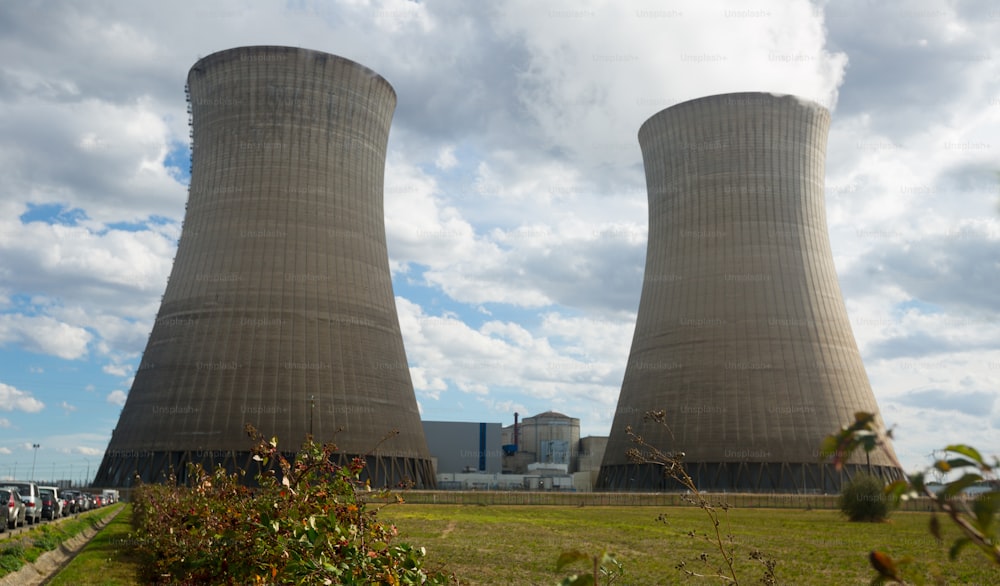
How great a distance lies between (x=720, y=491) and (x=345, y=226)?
19.7m

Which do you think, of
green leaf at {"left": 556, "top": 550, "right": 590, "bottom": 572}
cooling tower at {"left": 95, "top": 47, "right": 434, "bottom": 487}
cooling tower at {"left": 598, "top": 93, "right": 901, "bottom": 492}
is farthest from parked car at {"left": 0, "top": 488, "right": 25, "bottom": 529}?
cooling tower at {"left": 598, "top": 93, "right": 901, "bottom": 492}

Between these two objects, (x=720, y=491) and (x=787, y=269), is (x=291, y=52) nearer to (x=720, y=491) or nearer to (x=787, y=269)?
(x=787, y=269)

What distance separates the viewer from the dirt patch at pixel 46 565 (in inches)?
445

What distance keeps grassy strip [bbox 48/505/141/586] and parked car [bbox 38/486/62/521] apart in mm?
7582

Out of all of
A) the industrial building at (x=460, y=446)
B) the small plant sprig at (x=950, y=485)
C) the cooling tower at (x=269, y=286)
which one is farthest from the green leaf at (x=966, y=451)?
the industrial building at (x=460, y=446)

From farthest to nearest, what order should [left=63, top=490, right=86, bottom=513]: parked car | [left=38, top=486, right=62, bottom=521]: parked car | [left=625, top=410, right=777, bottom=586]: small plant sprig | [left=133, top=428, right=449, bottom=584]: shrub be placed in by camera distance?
[left=63, top=490, right=86, bottom=513]: parked car
[left=38, top=486, right=62, bottom=521]: parked car
[left=133, top=428, right=449, bottom=584]: shrub
[left=625, top=410, right=777, bottom=586]: small plant sprig

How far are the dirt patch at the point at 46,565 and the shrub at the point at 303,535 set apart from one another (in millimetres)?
6501

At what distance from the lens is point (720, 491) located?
37.4m

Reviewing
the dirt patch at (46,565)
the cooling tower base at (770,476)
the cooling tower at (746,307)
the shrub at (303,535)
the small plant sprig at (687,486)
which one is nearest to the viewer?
the small plant sprig at (687,486)

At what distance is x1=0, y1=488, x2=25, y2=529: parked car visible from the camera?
734 inches

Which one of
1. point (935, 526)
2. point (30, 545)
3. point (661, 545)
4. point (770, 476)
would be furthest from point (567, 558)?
point (770, 476)

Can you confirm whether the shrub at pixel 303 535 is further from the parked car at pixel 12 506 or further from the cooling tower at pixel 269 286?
the cooling tower at pixel 269 286

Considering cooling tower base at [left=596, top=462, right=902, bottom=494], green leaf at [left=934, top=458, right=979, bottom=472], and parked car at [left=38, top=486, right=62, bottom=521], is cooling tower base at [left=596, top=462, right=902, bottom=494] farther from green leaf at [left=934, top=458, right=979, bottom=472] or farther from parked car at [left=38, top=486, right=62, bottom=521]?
green leaf at [left=934, top=458, right=979, bottom=472]

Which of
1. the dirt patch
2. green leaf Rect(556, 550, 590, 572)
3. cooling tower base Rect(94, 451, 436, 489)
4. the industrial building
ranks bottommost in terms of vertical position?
the dirt patch
